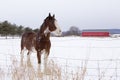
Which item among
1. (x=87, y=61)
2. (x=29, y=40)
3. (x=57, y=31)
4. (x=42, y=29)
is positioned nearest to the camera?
(x=87, y=61)

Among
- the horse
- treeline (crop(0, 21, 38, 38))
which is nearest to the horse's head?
the horse

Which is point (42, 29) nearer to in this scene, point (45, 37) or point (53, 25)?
point (45, 37)

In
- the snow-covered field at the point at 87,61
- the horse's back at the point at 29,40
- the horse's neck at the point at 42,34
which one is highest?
the horse's neck at the point at 42,34

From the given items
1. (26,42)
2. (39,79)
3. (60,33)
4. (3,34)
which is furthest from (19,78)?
(3,34)

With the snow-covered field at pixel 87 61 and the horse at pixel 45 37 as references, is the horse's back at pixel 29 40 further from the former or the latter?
the snow-covered field at pixel 87 61

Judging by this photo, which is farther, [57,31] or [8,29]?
[8,29]

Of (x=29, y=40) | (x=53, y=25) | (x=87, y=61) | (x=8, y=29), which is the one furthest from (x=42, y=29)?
(x=8, y=29)

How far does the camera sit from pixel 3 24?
2719 inches

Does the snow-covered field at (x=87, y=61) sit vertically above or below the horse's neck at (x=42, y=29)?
below

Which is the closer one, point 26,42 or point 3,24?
point 26,42

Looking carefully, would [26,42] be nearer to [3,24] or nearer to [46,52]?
[46,52]

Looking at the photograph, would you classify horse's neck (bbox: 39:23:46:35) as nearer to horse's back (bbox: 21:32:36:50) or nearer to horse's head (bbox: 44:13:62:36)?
horse's head (bbox: 44:13:62:36)

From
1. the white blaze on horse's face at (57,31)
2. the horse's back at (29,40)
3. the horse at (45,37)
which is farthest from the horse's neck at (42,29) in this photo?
the horse's back at (29,40)

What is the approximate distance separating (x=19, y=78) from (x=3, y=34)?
65355mm
